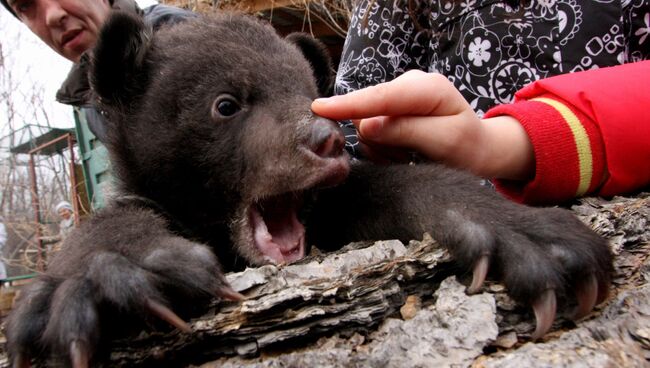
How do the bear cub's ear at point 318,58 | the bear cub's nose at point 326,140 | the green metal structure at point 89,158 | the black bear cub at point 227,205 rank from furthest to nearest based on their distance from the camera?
1. the green metal structure at point 89,158
2. the bear cub's ear at point 318,58
3. the bear cub's nose at point 326,140
4. the black bear cub at point 227,205

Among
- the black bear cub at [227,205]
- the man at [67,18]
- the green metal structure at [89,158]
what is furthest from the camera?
the green metal structure at [89,158]

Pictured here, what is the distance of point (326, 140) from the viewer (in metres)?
1.51

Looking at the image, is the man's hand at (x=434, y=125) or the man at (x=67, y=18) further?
the man at (x=67, y=18)

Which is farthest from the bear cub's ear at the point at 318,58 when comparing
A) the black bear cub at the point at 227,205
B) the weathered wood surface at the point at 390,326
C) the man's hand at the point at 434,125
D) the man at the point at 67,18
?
the man at the point at 67,18

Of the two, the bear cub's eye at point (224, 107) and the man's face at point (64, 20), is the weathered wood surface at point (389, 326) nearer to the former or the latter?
the bear cub's eye at point (224, 107)

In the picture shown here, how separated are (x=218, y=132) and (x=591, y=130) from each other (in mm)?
1213

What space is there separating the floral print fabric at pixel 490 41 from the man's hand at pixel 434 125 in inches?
20.4

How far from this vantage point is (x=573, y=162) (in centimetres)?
168

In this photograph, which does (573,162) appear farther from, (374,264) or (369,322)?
(369,322)

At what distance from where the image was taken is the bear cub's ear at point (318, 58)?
231 centimetres

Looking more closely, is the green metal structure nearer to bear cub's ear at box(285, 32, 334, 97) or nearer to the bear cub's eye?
bear cub's ear at box(285, 32, 334, 97)

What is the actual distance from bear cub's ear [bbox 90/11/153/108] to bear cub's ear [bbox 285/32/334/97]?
0.70 metres

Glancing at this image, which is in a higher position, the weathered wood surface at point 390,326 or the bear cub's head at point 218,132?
the bear cub's head at point 218,132

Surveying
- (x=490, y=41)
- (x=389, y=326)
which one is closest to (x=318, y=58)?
(x=490, y=41)
